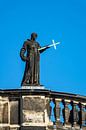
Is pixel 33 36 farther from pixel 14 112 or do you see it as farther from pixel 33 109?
pixel 14 112

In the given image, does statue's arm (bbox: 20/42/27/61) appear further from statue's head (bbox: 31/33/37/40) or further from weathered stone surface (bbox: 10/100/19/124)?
weathered stone surface (bbox: 10/100/19/124)

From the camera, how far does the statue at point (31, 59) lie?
96.5 feet

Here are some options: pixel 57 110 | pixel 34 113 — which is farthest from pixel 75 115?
pixel 34 113

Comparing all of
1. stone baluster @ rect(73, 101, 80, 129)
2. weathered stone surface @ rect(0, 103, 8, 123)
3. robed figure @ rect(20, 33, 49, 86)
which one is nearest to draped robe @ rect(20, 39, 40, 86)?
robed figure @ rect(20, 33, 49, 86)

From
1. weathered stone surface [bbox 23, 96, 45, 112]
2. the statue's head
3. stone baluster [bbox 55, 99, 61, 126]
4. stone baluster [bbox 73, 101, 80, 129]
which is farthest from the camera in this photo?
stone baluster [bbox 73, 101, 80, 129]

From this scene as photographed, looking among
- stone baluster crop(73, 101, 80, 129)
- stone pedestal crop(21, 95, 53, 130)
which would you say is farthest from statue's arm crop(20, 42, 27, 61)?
stone baluster crop(73, 101, 80, 129)

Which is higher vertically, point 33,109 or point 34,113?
point 33,109

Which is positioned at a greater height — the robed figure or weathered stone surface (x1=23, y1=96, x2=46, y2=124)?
the robed figure

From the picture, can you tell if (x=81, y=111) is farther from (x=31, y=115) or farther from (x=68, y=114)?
(x=31, y=115)

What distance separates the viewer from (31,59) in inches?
1168

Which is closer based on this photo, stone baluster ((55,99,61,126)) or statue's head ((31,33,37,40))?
stone baluster ((55,99,61,126))

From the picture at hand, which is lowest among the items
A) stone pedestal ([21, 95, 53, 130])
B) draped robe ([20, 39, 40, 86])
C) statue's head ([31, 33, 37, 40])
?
stone pedestal ([21, 95, 53, 130])

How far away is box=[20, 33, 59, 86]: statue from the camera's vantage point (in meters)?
29.4

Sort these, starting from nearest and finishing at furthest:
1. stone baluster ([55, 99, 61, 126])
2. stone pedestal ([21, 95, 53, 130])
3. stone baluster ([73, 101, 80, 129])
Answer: stone pedestal ([21, 95, 53, 130]) → stone baluster ([55, 99, 61, 126]) → stone baluster ([73, 101, 80, 129])
